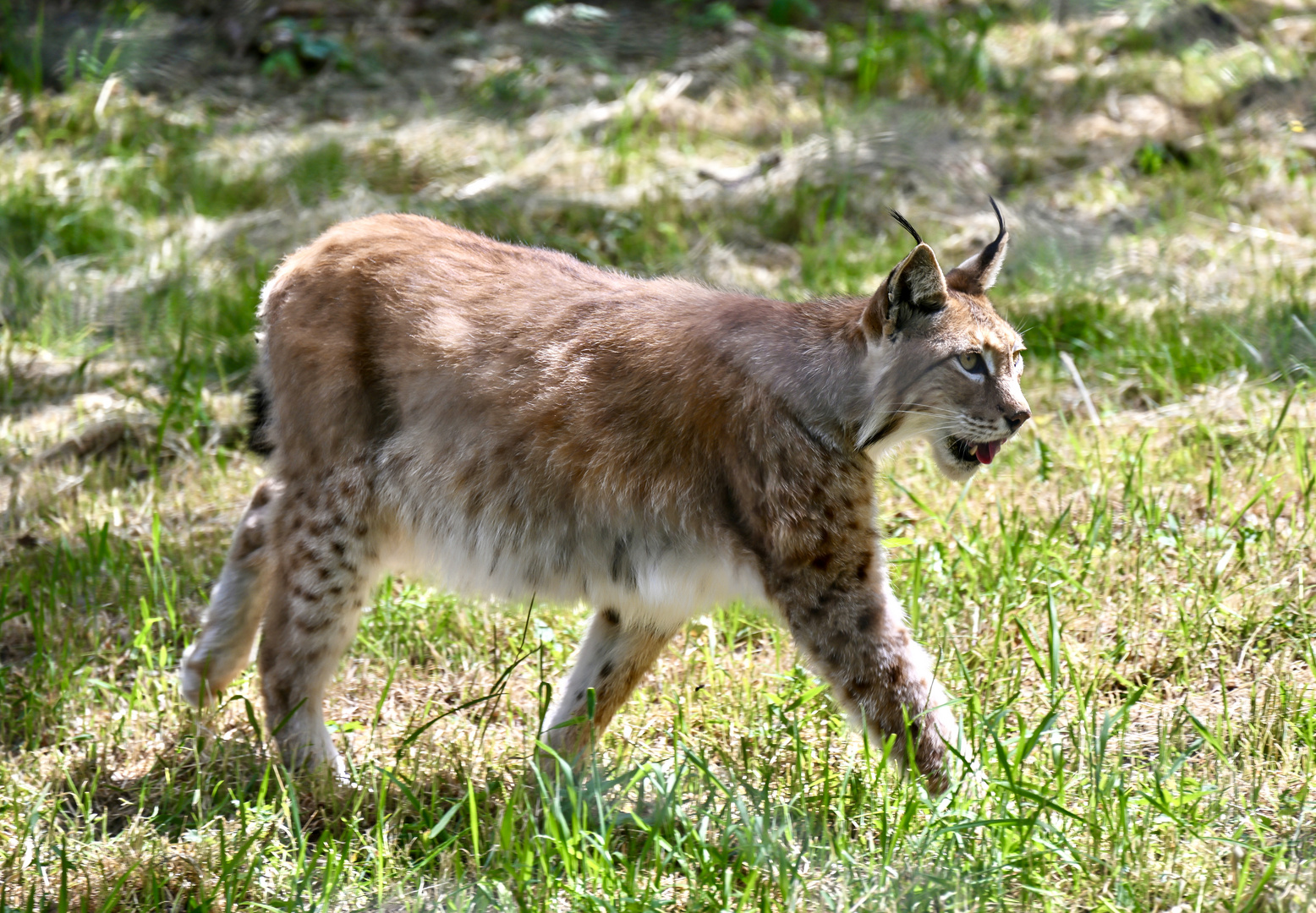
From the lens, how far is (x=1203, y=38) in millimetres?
8297

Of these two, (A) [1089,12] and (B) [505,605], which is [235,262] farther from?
(A) [1089,12]

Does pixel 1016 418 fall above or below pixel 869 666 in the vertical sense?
above

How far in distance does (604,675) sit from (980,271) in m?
1.43

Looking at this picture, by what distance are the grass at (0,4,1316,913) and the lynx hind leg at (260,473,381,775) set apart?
0.41 feet

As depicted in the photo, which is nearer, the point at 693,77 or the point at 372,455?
the point at 372,455

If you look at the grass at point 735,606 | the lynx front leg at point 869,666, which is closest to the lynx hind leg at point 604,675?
the grass at point 735,606

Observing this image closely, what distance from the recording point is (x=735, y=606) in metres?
4.03

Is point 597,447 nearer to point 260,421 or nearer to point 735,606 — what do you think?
point 735,606

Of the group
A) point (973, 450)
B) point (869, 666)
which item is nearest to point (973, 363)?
point (973, 450)

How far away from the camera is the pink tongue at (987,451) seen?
3240mm

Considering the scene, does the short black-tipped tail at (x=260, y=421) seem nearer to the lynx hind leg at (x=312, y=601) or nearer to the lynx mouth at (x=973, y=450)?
the lynx hind leg at (x=312, y=601)

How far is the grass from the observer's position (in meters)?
2.96

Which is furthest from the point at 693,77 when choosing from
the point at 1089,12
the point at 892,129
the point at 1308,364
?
the point at 1308,364

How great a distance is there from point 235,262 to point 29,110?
235 centimetres
